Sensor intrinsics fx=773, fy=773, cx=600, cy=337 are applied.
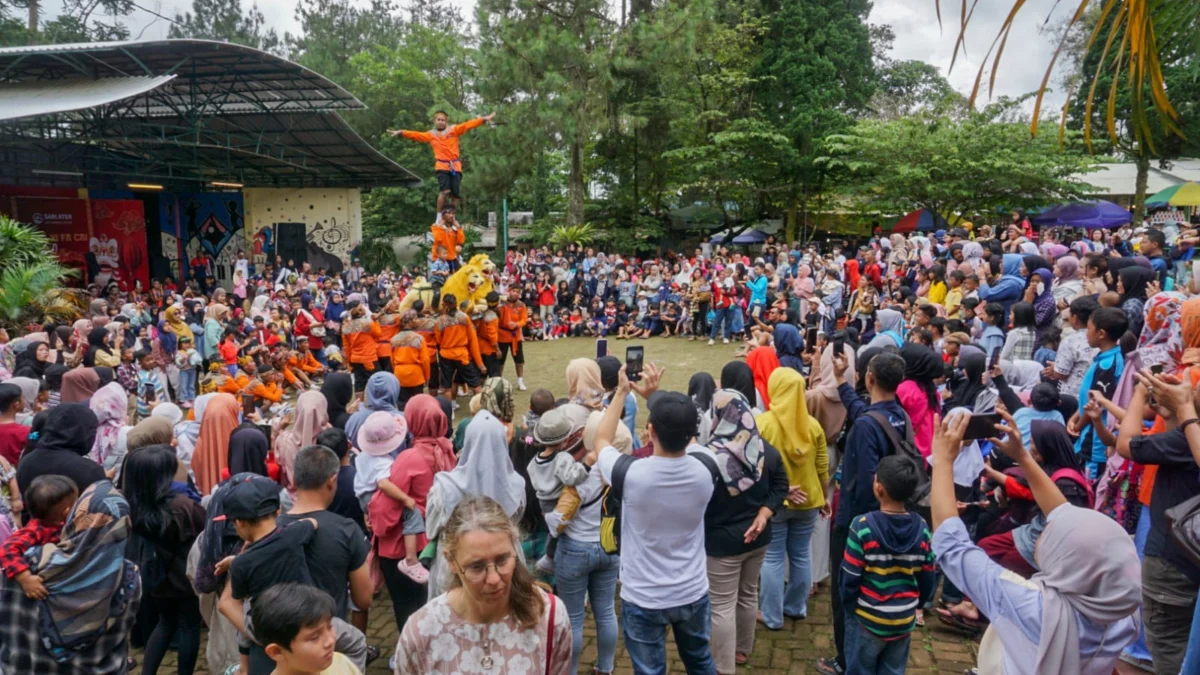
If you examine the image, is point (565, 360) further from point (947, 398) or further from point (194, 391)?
point (947, 398)

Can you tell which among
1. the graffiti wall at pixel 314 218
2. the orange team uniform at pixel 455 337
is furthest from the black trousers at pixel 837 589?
the graffiti wall at pixel 314 218

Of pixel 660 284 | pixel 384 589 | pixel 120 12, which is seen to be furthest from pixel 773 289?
pixel 120 12

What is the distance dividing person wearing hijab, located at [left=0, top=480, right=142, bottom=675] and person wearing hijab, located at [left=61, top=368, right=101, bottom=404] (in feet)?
11.1

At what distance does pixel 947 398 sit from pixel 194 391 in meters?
9.67

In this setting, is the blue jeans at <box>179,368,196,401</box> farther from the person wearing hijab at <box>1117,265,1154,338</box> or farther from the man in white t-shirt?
the person wearing hijab at <box>1117,265,1154,338</box>

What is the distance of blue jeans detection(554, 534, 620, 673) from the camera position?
12.2 feet

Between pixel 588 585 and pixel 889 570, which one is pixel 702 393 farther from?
pixel 889 570

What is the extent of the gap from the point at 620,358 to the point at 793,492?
9.57 m

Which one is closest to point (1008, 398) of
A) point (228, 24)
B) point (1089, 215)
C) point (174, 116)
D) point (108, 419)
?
point (108, 419)

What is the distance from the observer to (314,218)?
23766 millimetres

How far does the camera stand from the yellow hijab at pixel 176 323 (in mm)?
10359

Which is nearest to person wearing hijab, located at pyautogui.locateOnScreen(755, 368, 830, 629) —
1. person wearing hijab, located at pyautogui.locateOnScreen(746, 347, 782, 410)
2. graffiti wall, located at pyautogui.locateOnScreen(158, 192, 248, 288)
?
person wearing hijab, located at pyautogui.locateOnScreen(746, 347, 782, 410)

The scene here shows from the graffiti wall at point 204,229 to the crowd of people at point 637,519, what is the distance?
18.1 meters

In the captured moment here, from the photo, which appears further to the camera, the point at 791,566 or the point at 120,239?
the point at 120,239
